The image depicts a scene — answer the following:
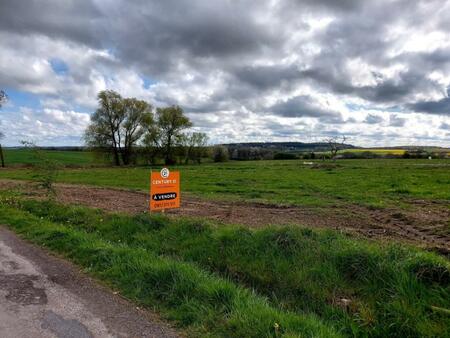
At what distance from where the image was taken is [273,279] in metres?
5.82

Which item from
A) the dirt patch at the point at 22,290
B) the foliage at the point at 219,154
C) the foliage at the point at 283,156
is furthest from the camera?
the foliage at the point at 283,156

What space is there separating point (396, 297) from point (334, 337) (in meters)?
1.41

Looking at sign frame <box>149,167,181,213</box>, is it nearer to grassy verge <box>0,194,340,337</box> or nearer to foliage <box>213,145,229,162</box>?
grassy verge <box>0,194,340,337</box>

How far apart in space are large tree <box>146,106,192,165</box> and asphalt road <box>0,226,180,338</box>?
55193mm

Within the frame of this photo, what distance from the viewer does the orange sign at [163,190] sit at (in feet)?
33.9

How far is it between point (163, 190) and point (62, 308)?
6.12 meters

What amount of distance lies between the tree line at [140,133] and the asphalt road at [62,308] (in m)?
52.7

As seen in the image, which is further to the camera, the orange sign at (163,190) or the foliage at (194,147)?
the foliage at (194,147)

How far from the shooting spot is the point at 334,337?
3896mm

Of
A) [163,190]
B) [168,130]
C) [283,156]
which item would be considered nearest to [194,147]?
[168,130]

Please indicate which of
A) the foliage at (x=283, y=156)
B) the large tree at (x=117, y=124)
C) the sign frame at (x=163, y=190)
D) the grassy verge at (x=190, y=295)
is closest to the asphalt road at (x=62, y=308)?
the grassy verge at (x=190, y=295)

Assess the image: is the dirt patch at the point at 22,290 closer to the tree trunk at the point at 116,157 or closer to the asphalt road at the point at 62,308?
the asphalt road at the point at 62,308

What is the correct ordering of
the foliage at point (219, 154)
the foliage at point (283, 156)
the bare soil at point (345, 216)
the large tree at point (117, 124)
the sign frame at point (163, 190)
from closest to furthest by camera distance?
the bare soil at point (345, 216) < the sign frame at point (163, 190) < the large tree at point (117, 124) < the foliage at point (219, 154) < the foliage at point (283, 156)

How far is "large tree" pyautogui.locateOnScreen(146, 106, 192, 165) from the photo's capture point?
61062 millimetres
